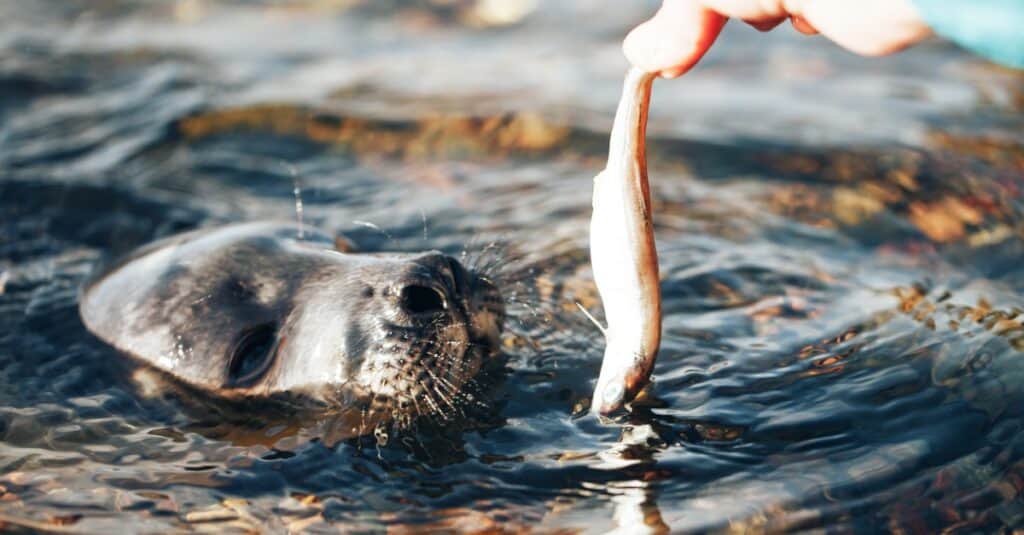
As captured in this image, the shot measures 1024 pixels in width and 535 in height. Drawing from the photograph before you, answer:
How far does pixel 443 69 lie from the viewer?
8445 millimetres

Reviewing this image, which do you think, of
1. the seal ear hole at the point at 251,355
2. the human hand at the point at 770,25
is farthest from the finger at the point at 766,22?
the seal ear hole at the point at 251,355

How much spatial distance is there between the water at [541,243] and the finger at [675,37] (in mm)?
1322

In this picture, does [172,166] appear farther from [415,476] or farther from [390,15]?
[415,476]

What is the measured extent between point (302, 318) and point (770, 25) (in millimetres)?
1926

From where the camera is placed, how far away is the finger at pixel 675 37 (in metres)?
2.76

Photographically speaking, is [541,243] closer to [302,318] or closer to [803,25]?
[302,318]

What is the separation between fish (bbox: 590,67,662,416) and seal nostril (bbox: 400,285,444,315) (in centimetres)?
65

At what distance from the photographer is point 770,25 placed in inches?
112

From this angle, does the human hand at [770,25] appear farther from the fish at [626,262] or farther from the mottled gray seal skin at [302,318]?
the mottled gray seal skin at [302,318]

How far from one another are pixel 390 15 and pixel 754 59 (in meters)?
2.87

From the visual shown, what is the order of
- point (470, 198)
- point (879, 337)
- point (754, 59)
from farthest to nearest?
point (754, 59) → point (470, 198) → point (879, 337)

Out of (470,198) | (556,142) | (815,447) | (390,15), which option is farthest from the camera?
(390,15)

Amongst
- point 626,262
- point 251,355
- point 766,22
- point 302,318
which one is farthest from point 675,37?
point 251,355

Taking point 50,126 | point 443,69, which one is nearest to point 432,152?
point 443,69
